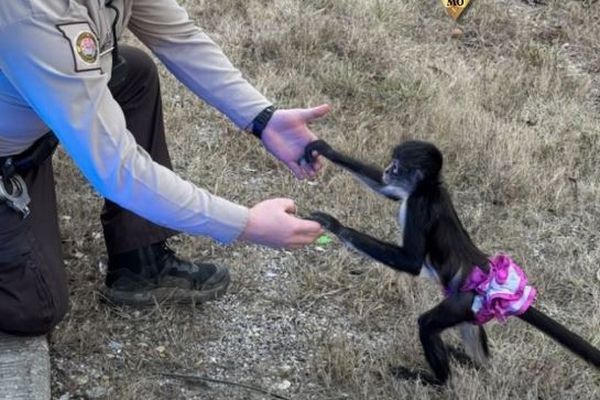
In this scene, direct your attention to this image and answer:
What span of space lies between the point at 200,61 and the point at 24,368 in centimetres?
125

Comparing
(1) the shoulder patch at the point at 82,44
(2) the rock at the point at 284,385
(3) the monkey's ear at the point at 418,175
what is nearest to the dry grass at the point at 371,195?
(2) the rock at the point at 284,385

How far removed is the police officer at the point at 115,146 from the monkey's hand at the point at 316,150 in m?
0.04

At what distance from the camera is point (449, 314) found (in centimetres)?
308

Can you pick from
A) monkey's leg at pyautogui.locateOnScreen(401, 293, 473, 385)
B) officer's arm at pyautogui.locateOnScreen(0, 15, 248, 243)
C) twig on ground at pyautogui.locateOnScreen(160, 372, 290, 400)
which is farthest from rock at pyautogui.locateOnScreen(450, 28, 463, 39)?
officer's arm at pyautogui.locateOnScreen(0, 15, 248, 243)

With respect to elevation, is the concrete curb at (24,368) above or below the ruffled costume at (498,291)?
below

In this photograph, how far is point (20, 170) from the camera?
3154 millimetres

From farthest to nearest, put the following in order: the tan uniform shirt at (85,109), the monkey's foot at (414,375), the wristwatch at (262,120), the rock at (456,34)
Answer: the rock at (456,34) → the wristwatch at (262,120) → the monkey's foot at (414,375) → the tan uniform shirt at (85,109)

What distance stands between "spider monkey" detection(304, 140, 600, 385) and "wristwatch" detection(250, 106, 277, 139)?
54cm

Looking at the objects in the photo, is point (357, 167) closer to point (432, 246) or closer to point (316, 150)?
point (316, 150)

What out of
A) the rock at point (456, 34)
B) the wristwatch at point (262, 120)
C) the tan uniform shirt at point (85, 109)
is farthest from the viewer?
the rock at point (456, 34)

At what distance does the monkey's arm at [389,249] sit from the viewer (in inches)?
120

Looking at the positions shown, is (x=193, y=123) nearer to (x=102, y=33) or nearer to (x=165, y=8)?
(x=165, y=8)

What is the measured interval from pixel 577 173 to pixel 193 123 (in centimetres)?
194

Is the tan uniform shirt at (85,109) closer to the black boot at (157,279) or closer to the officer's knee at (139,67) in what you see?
the officer's knee at (139,67)
